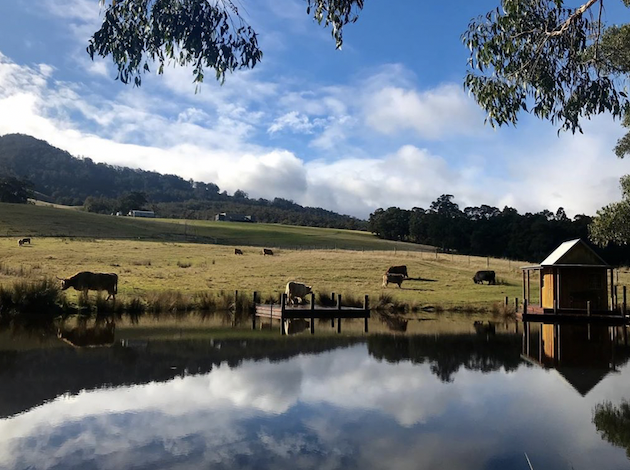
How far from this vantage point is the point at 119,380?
12.3 m

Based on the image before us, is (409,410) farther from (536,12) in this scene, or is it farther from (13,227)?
(13,227)

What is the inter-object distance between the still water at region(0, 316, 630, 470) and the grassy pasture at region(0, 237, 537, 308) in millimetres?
13642

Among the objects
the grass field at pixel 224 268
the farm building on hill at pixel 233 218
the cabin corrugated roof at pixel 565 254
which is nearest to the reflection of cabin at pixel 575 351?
the cabin corrugated roof at pixel 565 254

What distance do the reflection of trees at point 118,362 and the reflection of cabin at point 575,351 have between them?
6161mm

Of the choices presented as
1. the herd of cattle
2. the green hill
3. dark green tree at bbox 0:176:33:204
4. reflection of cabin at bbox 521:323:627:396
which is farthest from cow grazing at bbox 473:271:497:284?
dark green tree at bbox 0:176:33:204

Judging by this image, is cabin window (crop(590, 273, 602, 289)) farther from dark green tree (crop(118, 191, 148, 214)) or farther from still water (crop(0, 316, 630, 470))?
dark green tree (crop(118, 191, 148, 214))

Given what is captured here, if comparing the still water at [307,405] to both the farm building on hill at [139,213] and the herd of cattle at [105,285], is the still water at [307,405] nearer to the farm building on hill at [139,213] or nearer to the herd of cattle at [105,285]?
the herd of cattle at [105,285]

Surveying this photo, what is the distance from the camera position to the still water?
7.88 meters

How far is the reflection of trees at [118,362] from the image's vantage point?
1135 centimetres

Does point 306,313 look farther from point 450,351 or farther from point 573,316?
point 573,316

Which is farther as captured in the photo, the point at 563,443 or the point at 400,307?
the point at 400,307

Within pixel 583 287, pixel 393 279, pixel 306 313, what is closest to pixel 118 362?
pixel 306 313

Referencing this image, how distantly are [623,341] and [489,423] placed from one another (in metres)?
13.0

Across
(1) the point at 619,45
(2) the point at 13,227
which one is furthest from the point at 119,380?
(2) the point at 13,227
